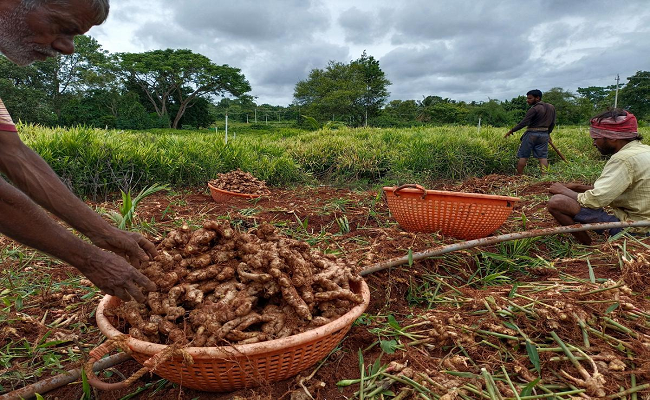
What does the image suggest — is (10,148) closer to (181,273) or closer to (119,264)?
(119,264)

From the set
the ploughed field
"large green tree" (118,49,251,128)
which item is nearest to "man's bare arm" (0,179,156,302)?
the ploughed field

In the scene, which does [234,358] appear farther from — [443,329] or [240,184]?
[240,184]

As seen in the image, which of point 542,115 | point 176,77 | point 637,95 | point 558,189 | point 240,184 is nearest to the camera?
point 558,189

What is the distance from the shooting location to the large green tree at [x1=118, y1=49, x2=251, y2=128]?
102 ft

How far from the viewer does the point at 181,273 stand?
154 cm

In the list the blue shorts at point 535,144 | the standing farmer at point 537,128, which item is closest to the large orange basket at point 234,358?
the standing farmer at point 537,128

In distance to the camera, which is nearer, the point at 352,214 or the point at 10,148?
the point at 10,148

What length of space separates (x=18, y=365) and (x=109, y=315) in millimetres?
609

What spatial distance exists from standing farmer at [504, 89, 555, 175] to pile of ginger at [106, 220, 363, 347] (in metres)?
6.67

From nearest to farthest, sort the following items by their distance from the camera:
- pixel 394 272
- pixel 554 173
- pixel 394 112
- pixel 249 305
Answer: pixel 249 305 < pixel 394 272 < pixel 554 173 < pixel 394 112

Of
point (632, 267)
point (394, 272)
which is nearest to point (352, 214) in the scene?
point (394, 272)

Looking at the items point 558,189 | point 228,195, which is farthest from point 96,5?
point 558,189

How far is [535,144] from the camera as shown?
7.55m

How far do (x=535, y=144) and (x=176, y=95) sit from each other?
34594 millimetres
